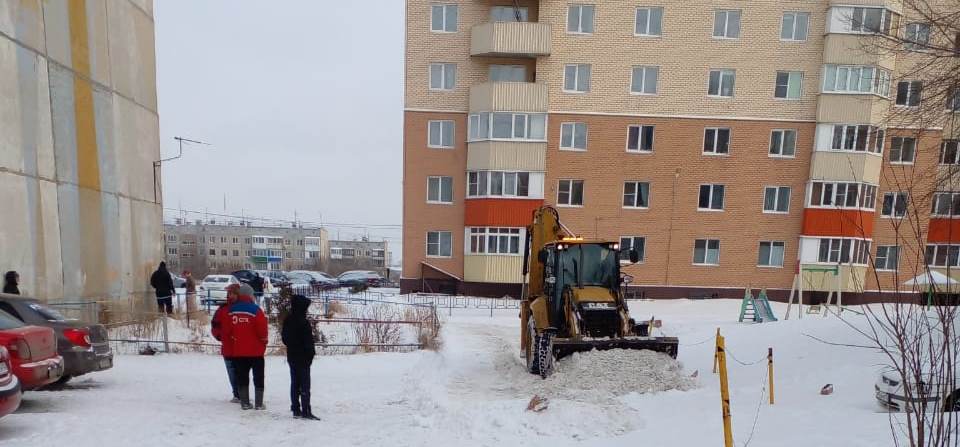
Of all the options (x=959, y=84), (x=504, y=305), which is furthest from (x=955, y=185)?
(x=504, y=305)

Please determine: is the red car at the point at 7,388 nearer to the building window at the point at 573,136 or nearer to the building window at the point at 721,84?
the building window at the point at 573,136

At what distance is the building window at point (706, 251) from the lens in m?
23.7

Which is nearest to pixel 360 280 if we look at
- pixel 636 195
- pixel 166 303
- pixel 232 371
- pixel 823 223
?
pixel 636 195

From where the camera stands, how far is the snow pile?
746 centimetres

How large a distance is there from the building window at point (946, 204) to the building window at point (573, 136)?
15060 mm

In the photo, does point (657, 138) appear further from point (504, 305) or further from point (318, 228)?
point (318, 228)

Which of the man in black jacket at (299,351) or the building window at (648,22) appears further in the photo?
the building window at (648,22)

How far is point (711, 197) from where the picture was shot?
2353cm

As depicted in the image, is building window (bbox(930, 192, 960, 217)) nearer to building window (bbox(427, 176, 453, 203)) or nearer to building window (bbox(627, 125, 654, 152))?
building window (bbox(627, 125, 654, 152))

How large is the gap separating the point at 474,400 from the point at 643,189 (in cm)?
1831

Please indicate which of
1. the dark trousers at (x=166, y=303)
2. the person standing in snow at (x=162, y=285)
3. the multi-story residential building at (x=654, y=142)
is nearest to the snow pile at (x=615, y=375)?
the dark trousers at (x=166, y=303)

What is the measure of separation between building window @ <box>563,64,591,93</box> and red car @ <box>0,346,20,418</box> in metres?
21.8

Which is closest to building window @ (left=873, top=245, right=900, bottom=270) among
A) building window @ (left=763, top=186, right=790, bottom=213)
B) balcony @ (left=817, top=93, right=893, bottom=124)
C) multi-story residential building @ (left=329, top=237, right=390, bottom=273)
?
building window @ (left=763, top=186, right=790, bottom=213)

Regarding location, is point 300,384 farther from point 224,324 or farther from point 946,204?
point 946,204
